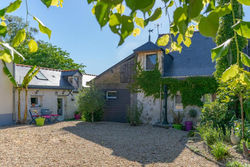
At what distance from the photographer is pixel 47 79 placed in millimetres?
15711

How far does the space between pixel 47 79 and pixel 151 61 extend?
8.62 m

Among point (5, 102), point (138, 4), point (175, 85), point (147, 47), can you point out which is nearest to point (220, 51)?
point (138, 4)

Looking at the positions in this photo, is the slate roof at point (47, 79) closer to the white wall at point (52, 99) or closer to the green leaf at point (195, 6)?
the white wall at point (52, 99)

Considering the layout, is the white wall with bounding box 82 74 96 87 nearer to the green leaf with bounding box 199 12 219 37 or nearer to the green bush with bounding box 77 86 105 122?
the green bush with bounding box 77 86 105 122

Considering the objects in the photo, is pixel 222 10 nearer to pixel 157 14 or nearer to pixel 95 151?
pixel 157 14

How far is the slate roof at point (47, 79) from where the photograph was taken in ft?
46.0

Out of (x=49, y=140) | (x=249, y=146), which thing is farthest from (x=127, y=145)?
(x=249, y=146)

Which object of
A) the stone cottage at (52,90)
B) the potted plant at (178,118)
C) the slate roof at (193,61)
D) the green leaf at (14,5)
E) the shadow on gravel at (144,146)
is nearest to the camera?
the green leaf at (14,5)

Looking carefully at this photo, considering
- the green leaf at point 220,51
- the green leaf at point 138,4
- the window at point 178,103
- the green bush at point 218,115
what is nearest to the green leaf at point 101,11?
the green leaf at point 138,4

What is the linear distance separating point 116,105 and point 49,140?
6474mm

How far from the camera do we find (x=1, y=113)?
1238cm

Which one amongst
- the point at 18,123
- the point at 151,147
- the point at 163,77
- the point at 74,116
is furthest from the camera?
the point at 74,116

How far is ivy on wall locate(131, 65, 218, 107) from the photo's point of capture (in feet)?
35.4

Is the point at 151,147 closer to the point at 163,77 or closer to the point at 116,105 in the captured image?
the point at 163,77
